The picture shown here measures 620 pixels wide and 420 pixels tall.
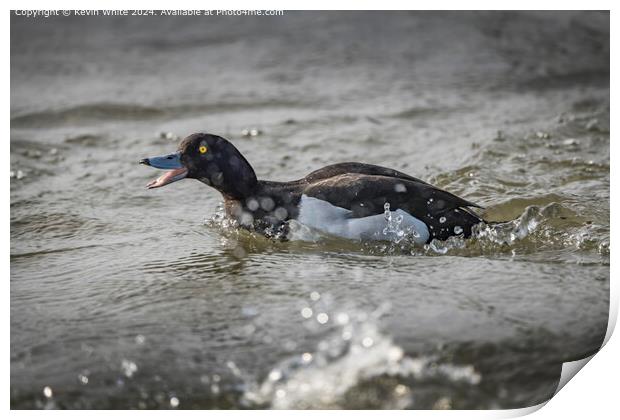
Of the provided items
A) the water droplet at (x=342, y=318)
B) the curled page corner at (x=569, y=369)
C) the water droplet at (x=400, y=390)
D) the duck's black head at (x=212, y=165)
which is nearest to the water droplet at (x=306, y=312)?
the water droplet at (x=342, y=318)

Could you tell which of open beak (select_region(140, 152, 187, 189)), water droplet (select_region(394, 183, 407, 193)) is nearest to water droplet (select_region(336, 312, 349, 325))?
water droplet (select_region(394, 183, 407, 193))

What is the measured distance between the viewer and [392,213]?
14.6 ft

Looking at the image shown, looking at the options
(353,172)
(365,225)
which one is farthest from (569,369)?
(353,172)

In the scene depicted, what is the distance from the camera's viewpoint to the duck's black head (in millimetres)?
4816

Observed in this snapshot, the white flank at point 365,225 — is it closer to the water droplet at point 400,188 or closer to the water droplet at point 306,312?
the water droplet at point 400,188

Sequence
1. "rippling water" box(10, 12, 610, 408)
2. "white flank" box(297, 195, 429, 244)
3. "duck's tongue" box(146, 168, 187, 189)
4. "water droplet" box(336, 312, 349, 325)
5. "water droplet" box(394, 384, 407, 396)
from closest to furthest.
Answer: "water droplet" box(394, 384, 407, 396) → "rippling water" box(10, 12, 610, 408) → "water droplet" box(336, 312, 349, 325) → "white flank" box(297, 195, 429, 244) → "duck's tongue" box(146, 168, 187, 189)

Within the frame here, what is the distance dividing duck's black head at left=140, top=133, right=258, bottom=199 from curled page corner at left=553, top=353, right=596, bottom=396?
7.09 feet

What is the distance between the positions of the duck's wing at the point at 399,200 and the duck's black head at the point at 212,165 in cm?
44

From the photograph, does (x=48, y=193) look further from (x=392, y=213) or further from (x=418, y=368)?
(x=418, y=368)

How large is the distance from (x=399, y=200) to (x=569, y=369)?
4.89 feet

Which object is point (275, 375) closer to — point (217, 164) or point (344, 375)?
point (344, 375)

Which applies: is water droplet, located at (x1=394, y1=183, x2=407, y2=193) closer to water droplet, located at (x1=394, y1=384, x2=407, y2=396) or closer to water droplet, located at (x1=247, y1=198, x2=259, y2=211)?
water droplet, located at (x1=247, y1=198, x2=259, y2=211)

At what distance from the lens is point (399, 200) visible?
4488 mm
